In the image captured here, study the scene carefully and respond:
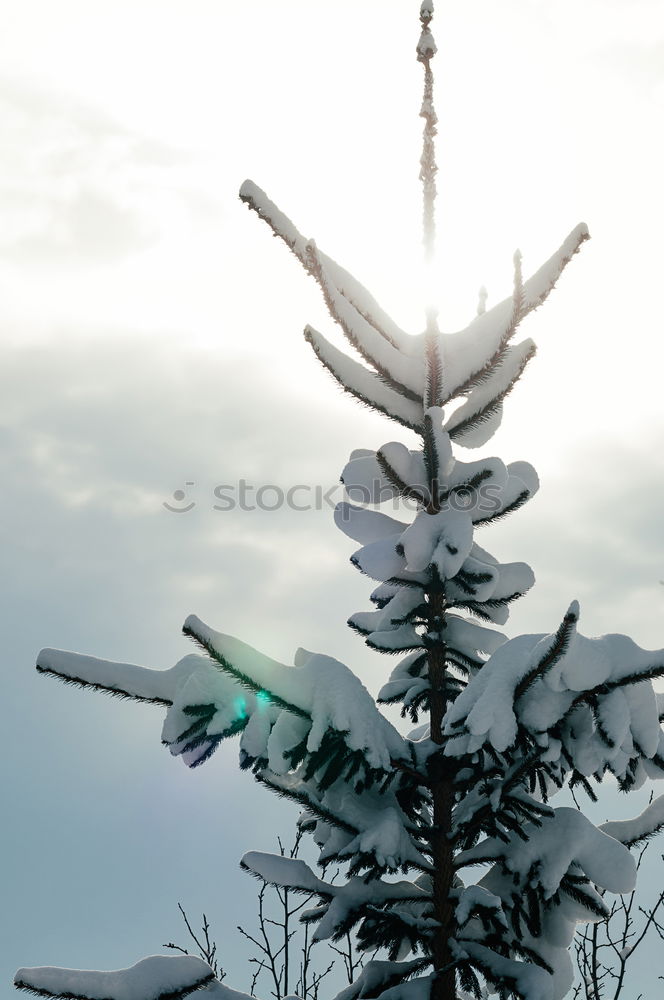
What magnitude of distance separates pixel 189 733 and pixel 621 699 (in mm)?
1763

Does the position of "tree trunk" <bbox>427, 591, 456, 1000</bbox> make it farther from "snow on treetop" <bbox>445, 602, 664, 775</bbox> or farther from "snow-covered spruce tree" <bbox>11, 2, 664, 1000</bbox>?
"snow on treetop" <bbox>445, 602, 664, 775</bbox>

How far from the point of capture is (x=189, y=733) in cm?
362

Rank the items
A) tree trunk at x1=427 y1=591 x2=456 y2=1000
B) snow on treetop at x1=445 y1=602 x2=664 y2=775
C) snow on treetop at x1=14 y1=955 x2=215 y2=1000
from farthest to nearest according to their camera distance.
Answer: tree trunk at x1=427 y1=591 x2=456 y2=1000, snow on treetop at x1=14 y1=955 x2=215 y2=1000, snow on treetop at x1=445 y1=602 x2=664 y2=775

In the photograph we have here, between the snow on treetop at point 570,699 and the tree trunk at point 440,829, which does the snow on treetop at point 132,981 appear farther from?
the snow on treetop at point 570,699

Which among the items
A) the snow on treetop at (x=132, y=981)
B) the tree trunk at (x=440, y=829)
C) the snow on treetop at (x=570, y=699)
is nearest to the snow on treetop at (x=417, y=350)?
the tree trunk at (x=440, y=829)

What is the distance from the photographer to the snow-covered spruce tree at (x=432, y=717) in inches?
138

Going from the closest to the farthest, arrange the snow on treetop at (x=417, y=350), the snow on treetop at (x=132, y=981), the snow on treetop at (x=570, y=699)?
the snow on treetop at (x=570, y=699), the snow on treetop at (x=132, y=981), the snow on treetop at (x=417, y=350)

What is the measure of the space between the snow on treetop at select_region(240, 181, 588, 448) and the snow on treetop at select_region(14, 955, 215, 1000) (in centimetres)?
287

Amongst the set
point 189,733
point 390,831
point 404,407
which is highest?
point 404,407

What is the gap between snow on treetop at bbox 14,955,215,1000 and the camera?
11.9 feet

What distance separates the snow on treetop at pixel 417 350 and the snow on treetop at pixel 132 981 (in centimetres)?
287

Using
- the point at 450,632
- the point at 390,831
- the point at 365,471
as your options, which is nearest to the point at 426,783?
the point at 390,831

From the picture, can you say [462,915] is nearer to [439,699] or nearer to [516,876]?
[516,876]

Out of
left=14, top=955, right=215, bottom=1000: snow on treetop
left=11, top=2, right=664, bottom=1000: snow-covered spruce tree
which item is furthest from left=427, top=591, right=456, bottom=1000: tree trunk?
left=14, top=955, right=215, bottom=1000: snow on treetop
